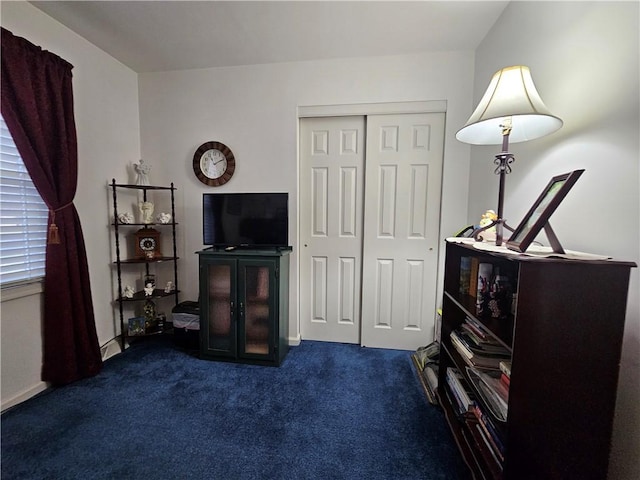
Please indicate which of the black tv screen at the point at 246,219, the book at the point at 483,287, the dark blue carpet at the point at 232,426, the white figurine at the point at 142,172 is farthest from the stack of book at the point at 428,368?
the white figurine at the point at 142,172

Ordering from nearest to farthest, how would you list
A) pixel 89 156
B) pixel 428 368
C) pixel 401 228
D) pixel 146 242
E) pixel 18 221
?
pixel 18 221 < pixel 428 368 < pixel 89 156 < pixel 401 228 < pixel 146 242

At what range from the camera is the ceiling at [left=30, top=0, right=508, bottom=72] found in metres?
1.71

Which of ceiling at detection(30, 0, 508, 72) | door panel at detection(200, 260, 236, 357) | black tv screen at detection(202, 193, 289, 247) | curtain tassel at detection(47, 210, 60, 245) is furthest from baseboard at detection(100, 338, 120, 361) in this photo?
ceiling at detection(30, 0, 508, 72)

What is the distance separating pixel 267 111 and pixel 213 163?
0.71 meters

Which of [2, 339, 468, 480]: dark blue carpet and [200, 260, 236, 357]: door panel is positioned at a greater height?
[200, 260, 236, 357]: door panel

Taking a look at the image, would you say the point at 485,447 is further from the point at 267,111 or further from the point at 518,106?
the point at 267,111

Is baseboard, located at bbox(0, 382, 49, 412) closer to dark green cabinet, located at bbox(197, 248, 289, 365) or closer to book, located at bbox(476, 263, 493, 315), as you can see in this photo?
dark green cabinet, located at bbox(197, 248, 289, 365)

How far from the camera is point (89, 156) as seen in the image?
216cm

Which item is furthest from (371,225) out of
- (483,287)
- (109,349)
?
(109,349)

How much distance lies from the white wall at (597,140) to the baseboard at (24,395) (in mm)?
3084

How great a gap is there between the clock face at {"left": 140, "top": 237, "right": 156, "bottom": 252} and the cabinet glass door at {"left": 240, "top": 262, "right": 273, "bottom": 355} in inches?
42.4

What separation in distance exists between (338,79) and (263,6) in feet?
2.66

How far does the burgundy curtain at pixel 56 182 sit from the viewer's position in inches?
64.3

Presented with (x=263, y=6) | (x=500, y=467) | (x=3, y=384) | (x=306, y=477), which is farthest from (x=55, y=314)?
(x=500, y=467)
